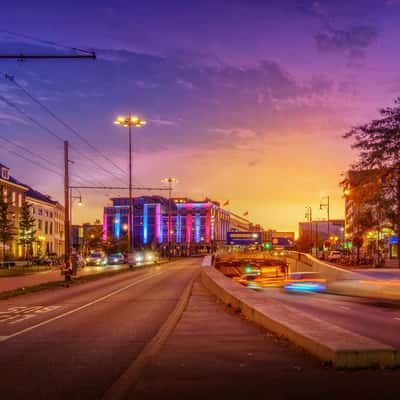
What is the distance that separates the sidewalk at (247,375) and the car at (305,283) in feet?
58.5

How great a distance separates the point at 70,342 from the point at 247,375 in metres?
4.85

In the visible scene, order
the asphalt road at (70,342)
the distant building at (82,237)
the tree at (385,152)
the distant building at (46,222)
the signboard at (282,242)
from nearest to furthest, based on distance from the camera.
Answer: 1. the asphalt road at (70,342)
2. the tree at (385,152)
3. the distant building at (82,237)
4. the signboard at (282,242)
5. the distant building at (46,222)

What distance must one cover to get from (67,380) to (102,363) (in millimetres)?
1279

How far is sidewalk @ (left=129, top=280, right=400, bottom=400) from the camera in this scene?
7.14m

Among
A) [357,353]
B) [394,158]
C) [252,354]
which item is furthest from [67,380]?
[394,158]

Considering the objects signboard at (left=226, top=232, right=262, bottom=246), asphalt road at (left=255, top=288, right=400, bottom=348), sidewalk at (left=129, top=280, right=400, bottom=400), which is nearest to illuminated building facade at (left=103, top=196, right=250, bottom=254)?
signboard at (left=226, top=232, right=262, bottom=246)

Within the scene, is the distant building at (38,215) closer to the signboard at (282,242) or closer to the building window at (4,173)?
the building window at (4,173)

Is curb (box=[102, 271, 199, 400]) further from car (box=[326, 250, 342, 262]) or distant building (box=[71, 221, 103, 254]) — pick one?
car (box=[326, 250, 342, 262])

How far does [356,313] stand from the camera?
19047mm

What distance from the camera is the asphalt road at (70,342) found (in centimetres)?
789

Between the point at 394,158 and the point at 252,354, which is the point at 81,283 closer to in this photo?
the point at 394,158

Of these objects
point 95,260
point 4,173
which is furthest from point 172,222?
point 95,260

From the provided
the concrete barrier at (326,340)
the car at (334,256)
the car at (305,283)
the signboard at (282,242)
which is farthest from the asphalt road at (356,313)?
the signboard at (282,242)

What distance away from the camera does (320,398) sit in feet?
22.5
